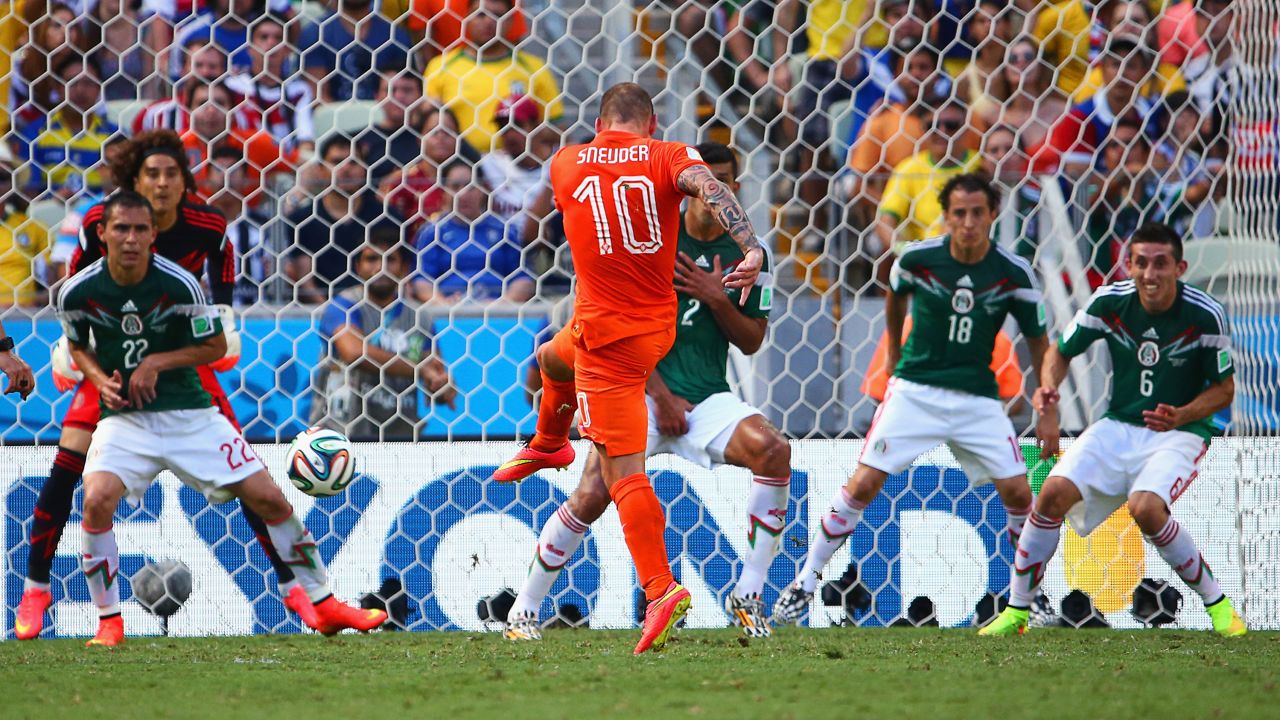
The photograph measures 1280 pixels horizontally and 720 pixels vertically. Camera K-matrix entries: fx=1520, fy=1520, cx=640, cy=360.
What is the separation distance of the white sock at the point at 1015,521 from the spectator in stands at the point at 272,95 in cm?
361

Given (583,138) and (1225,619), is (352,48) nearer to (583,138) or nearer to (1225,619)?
(583,138)

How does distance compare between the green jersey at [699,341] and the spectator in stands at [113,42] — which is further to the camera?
the spectator in stands at [113,42]

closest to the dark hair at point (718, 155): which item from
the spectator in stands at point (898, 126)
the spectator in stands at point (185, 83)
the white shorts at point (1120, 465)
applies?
the white shorts at point (1120, 465)

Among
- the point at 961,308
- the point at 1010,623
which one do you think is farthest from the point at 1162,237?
the point at 1010,623

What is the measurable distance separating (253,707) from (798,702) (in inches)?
49.6

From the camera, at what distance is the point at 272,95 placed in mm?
7203

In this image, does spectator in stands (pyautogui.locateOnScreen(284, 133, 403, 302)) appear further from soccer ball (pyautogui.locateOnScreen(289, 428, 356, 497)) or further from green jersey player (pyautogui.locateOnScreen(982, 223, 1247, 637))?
green jersey player (pyautogui.locateOnScreen(982, 223, 1247, 637))

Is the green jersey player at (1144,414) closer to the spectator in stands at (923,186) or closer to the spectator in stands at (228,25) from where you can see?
the spectator in stands at (923,186)

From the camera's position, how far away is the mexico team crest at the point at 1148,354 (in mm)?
5660

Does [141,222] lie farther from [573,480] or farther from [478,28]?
[478,28]

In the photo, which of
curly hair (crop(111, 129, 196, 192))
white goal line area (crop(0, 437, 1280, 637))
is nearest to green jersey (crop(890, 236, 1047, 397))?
white goal line area (crop(0, 437, 1280, 637))

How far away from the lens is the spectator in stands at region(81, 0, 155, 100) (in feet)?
22.3

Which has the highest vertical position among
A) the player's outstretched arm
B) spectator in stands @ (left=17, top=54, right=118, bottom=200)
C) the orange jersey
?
spectator in stands @ (left=17, top=54, right=118, bottom=200)

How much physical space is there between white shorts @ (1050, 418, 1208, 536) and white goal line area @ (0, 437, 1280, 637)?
0.57m
